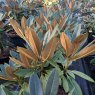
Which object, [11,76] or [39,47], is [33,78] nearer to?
[39,47]

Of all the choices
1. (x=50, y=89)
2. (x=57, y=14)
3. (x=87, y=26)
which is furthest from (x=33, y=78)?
(x=87, y=26)

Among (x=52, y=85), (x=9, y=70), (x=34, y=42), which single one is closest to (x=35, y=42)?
(x=34, y=42)

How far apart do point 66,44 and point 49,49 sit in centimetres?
14

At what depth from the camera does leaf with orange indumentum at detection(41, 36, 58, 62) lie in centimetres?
134

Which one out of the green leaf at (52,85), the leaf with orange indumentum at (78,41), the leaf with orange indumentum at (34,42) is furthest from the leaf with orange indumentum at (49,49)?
the green leaf at (52,85)

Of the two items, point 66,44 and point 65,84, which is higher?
point 66,44

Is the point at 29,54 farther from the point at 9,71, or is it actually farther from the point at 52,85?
the point at 52,85

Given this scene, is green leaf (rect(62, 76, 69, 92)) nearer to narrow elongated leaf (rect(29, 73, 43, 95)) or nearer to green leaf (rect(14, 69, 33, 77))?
green leaf (rect(14, 69, 33, 77))

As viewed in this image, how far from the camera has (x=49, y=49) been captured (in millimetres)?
1366

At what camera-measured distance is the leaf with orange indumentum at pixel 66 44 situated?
140 centimetres

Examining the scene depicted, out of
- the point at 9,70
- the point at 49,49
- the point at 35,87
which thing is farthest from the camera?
the point at 9,70

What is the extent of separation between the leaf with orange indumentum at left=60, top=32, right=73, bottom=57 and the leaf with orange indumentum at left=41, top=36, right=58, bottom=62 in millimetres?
79

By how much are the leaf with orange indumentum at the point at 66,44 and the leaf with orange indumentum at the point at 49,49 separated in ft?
0.26

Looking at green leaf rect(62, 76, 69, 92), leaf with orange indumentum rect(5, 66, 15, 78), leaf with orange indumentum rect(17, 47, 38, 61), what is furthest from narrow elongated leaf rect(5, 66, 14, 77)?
green leaf rect(62, 76, 69, 92)
